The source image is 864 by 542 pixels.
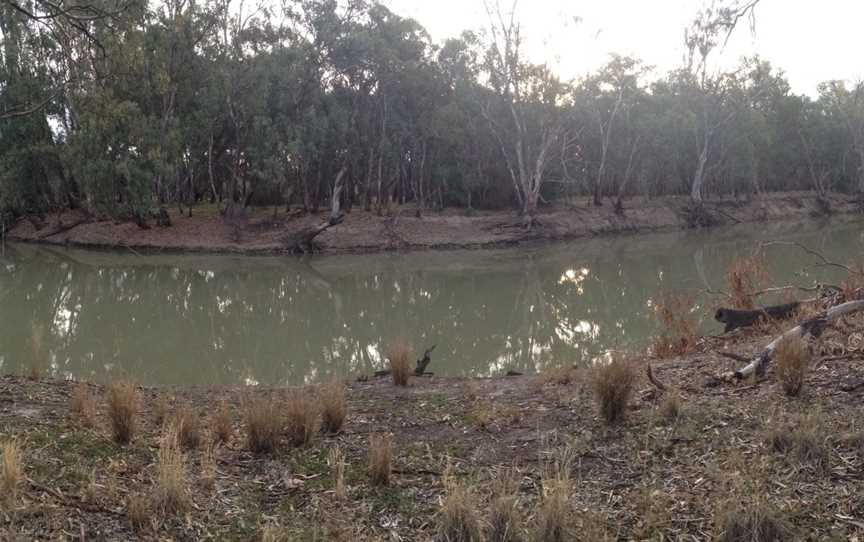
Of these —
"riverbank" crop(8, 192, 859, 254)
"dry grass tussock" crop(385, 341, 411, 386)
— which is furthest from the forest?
"dry grass tussock" crop(385, 341, 411, 386)

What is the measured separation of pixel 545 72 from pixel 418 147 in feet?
27.0

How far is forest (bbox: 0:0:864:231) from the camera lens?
30422 mm

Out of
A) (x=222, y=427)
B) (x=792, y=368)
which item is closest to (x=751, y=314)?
(x=792, y=368)

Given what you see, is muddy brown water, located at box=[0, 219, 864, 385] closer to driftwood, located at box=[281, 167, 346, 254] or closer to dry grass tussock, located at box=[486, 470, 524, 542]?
driftwood, located at box=[281, 167, 346, 254]

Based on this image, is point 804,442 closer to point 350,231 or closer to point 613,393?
point 613,393

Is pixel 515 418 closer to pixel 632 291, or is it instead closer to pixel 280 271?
pixel 632 291

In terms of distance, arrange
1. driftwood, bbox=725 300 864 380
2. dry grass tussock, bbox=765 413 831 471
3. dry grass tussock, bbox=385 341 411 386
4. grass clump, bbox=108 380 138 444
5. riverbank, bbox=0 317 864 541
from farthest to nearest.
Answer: dry grass tussock, bbox=385 341 411 386
driftwood, bbox=725 300 864 380
grass clump, bbox=108 380 138 444
dry grass tussock, bbox=765 413 831 471
riverbank, bbox=0 317 864 541

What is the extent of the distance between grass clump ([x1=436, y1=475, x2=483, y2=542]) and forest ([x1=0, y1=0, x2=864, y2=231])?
2353 centimetres

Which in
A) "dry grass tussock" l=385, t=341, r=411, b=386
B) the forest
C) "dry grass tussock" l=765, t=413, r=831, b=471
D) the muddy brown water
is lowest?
the muddy brown water

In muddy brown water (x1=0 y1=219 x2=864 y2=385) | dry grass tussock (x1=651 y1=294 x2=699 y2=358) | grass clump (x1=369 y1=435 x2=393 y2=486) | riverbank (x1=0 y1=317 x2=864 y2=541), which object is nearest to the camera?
riverbank (x1=0 y1=317 x2=864 y2=541)

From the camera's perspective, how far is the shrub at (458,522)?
337cm

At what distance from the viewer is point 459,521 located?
3400 mm

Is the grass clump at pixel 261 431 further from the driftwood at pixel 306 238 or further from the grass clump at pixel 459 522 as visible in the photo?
the driftwood at pixel 306 238

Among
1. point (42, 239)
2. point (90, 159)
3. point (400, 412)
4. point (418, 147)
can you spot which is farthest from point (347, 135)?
point (400, 412)
